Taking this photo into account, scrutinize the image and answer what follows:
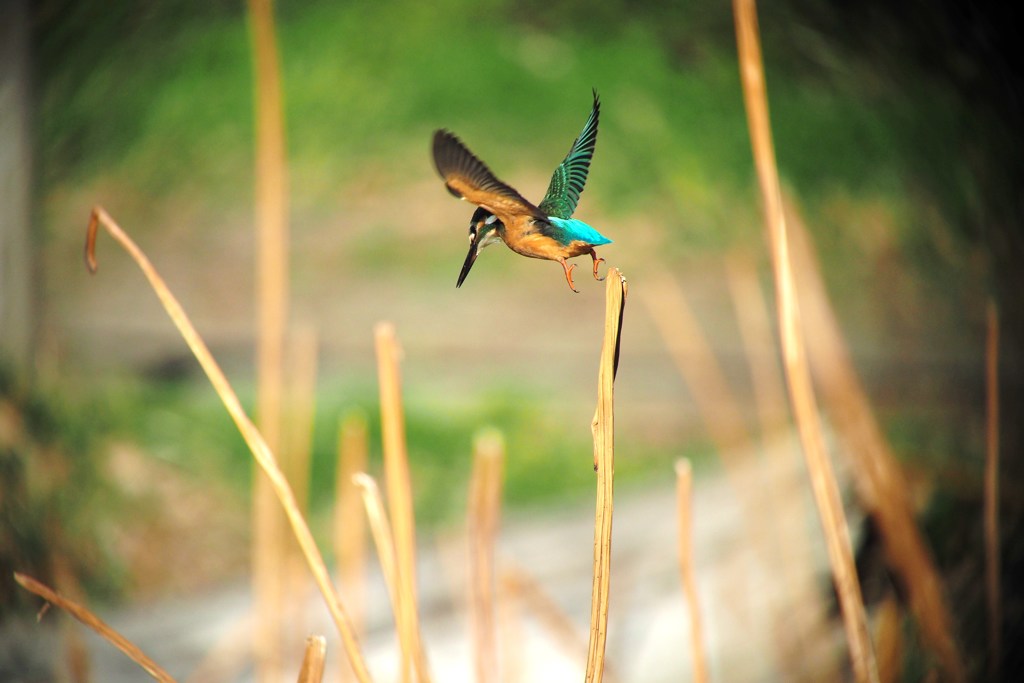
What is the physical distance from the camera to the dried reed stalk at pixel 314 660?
23 cm

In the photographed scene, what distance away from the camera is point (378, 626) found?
695 millimetres

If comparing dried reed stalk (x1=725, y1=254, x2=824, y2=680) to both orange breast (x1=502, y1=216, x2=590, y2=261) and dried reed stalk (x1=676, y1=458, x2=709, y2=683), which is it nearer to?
dried reed stalk (x1=676, y1=458, x2=709, y2=683)

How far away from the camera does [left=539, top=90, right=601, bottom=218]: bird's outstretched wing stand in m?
0.19

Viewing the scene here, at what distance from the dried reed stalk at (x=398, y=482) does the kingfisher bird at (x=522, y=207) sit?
9 cm

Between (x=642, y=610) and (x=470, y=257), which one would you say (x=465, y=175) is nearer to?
(x=470, y=257)

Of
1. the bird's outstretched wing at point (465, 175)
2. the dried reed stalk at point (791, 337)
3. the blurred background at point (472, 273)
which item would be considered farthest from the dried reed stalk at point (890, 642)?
the bird's outstretched wing at point (465, 175)

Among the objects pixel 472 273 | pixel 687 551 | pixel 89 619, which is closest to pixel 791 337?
pixel 687 551

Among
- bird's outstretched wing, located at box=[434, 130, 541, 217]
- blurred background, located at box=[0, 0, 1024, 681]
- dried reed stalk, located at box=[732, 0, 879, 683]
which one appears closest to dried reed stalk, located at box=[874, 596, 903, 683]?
blurred background, located at box=[0, 0, 1024, 681]

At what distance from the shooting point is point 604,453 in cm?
19

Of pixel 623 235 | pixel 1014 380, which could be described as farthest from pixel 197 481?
pixel 1014 380

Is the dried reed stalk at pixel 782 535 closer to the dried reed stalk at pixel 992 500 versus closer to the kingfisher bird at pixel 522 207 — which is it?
the dried reed stalk at pixel 992 500

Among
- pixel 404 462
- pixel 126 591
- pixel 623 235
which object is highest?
pixel 623 235

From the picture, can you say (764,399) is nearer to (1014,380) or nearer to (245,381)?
(1014,380)

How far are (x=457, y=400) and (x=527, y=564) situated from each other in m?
0.25
